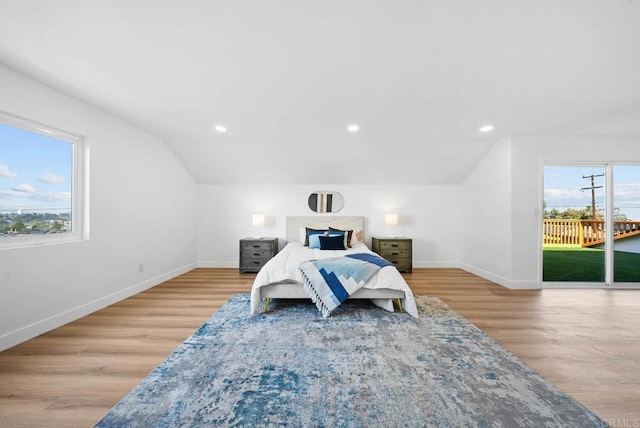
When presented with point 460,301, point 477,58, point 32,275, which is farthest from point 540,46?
point 32,275

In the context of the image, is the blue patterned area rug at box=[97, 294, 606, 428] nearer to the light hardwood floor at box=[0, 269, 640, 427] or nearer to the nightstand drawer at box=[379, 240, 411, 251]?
the light hardwood floor at box=[0, 269, 640, 427]

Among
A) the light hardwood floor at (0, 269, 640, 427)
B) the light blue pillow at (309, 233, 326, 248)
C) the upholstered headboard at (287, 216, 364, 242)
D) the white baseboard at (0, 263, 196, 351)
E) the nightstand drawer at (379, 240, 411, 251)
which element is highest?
the upholstered headboard at (287, 216, 364, 242)

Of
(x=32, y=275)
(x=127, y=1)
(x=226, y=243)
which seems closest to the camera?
(x=127, y=1)

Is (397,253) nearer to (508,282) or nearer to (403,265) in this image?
(403,265)

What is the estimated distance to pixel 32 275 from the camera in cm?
222

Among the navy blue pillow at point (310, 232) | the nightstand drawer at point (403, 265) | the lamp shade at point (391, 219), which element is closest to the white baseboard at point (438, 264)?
the nightstand drawer at point (403, 265)

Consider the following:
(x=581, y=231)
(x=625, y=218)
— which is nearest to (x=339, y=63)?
(x=625, y=218)

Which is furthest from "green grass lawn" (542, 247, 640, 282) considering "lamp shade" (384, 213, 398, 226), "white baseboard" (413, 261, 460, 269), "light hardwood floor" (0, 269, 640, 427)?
"lamp shade" (384, 213, 398, 226)

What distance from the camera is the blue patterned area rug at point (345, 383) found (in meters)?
1.34

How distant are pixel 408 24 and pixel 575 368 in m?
2.73

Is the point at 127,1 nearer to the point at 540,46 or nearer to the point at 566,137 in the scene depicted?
the point at 540,46

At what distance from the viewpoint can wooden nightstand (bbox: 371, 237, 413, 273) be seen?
461cm

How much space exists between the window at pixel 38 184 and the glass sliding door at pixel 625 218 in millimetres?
7263

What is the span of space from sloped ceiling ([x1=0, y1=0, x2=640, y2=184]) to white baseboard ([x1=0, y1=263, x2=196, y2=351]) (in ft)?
7.32
